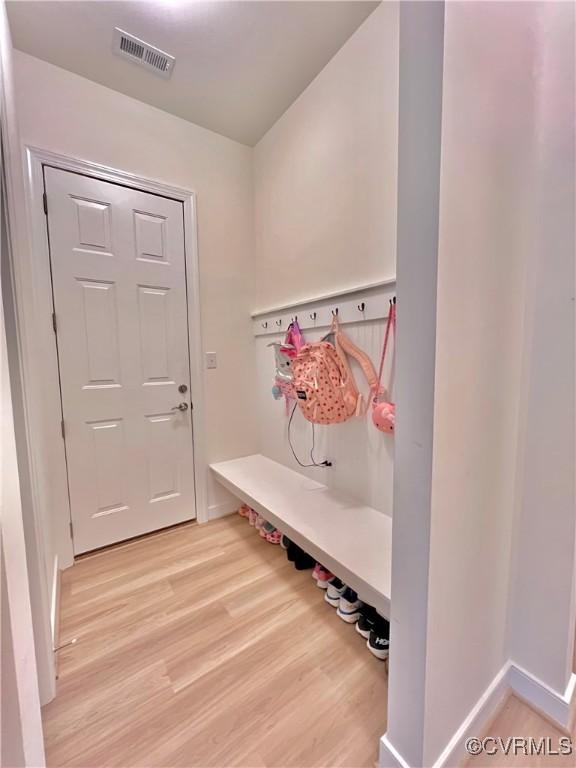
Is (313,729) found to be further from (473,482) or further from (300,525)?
(473,482)

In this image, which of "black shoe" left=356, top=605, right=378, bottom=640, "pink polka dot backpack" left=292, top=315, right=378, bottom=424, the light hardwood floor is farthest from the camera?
"pink polka dot backpack" left=292, top=315, right=378, bottom=424

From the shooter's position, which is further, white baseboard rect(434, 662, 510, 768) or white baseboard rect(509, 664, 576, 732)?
white baseboard rect(509, 664, 576, 732)

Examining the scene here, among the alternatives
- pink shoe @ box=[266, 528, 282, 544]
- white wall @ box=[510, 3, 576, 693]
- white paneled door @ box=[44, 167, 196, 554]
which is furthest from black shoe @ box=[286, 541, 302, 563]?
white wall @ box=[510, 3, 576, 693]

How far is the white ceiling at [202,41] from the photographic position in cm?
141

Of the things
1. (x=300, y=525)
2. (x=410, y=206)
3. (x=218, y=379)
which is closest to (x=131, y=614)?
(x=300, y=525)

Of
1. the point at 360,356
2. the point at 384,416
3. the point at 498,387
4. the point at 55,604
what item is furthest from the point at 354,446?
the point at 55,604

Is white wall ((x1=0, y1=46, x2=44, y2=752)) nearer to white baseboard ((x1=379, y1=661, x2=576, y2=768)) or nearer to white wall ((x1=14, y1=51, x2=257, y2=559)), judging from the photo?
white baseboard ((x1=379, y1=661, x2=576, y2=768))

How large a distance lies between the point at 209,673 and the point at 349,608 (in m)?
0.62

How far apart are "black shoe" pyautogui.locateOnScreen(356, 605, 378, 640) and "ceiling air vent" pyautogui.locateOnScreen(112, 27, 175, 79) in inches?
113

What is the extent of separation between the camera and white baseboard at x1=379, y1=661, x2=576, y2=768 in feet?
2.82

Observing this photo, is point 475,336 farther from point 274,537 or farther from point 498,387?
point 274,537

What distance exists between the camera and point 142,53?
160cm

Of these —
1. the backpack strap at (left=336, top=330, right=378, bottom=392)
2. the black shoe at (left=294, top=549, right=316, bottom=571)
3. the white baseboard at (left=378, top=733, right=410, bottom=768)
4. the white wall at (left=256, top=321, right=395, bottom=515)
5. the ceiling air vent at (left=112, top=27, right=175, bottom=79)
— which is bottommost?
the black shoe at (left=294, top=549, right=316, bottom=571)

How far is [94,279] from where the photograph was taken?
5.98ft
